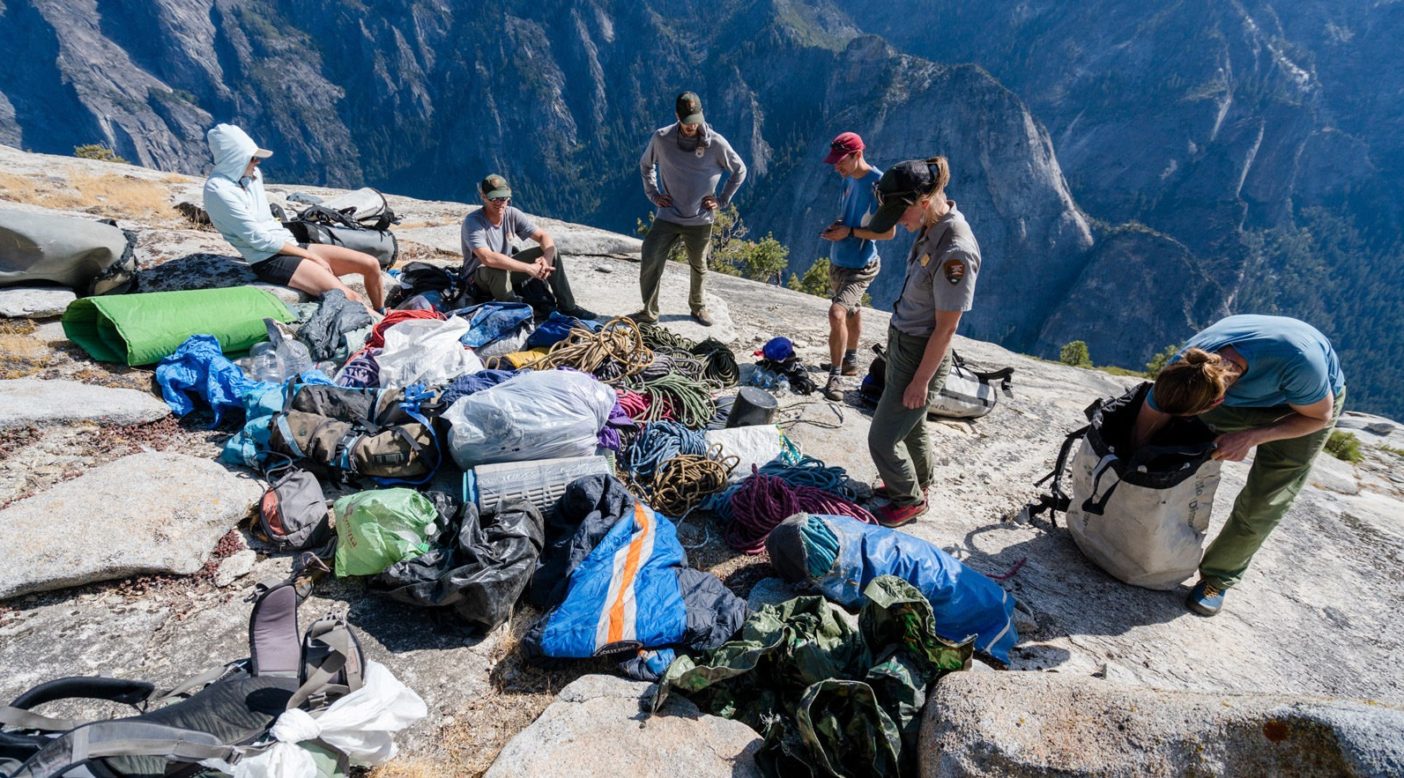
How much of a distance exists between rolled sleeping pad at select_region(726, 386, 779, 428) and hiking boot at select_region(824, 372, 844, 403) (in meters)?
1.07

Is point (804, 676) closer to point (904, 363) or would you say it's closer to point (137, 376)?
point (904, 363)

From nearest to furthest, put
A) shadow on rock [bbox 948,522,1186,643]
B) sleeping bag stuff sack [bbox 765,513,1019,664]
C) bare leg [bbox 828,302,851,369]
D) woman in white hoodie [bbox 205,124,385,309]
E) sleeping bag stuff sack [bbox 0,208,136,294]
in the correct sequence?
sleeping bag stuff sack [bbox 765,513,1019,664], shadow on rock [bbox 948,522,1186,643], sleeping bag stuff sack [bbox 0,208,136,294], woman in white hoodie [bbox 205,124,385,309], bare leg [bbox 828,302,851,369]

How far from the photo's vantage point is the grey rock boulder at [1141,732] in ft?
6.54

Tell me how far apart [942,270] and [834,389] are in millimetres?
2951

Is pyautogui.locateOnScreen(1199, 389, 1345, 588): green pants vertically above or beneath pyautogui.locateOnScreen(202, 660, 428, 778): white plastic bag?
above

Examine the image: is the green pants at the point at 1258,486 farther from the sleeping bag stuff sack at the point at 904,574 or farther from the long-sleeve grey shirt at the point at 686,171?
the long-sleeve grey shirt at the point at 686,171

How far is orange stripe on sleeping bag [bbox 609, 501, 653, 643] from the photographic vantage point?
3111 mm

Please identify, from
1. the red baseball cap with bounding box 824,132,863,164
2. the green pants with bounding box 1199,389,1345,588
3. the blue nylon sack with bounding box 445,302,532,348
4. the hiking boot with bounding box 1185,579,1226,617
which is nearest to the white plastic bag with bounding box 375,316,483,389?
the blue nylon sack with bounding box 445,302,532,348

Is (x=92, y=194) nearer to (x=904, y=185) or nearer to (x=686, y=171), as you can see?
(x=686, y=171)

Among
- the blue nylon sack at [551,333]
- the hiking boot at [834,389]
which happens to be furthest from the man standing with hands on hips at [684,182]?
the hiking boot at [834,389]

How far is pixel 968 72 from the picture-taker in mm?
84812

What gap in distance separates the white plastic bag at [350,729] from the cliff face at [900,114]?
3375 inches

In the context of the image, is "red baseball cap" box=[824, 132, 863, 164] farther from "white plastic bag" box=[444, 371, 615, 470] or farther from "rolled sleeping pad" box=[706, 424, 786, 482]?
"white plastic bag" box=[444, 371, 615, 470]

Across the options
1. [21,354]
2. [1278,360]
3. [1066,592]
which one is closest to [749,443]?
[1066,592]
